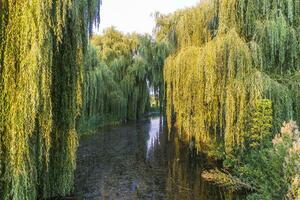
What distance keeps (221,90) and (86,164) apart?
544cm

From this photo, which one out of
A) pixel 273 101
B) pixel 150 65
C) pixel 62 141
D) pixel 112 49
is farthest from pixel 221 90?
pixel 112 49

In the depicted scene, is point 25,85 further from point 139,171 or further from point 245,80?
point 139,171

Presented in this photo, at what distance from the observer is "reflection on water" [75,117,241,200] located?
8.91 metres

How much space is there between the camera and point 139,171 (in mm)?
11477

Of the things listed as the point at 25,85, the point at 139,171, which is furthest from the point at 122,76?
the point at 25,85

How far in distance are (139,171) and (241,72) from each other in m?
4.59

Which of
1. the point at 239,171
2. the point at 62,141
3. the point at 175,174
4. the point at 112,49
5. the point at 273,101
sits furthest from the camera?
the point at 112,49

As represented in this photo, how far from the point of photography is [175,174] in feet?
36.4

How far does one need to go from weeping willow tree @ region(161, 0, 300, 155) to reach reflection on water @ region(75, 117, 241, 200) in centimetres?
143

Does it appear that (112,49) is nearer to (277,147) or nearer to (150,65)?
(150,65)

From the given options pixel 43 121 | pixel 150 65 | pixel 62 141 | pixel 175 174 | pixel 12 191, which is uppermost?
pixel 150 65

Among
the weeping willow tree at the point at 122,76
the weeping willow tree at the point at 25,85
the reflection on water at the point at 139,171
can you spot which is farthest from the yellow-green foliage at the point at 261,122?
the weeping willow tree at the point at 122,76

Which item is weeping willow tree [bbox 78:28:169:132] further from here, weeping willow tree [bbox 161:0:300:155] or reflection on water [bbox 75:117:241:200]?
weeping willow tree [bbox 161:0:300:155]

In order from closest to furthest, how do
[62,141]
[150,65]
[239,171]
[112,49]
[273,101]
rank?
[62,141] < [239,171] < [273,101] < [150,65] < [112,49]
